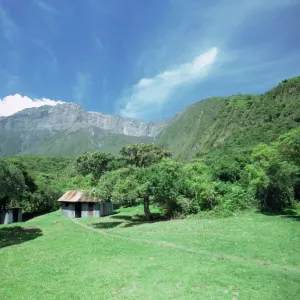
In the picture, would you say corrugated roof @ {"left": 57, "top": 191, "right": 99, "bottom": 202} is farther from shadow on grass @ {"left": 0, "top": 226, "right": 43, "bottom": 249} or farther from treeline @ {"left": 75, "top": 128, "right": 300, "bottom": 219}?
shadow on grass @ {"left": 0, "top": 226, "right": 43, "bottom": 249}

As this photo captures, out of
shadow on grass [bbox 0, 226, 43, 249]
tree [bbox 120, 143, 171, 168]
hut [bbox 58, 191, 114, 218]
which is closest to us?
shadow on grass [bbox 0, 226, 43, 249]

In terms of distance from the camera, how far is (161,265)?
15180 millimetres

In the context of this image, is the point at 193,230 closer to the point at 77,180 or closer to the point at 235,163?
the point at 235,163

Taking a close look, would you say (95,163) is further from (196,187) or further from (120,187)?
(120,187)

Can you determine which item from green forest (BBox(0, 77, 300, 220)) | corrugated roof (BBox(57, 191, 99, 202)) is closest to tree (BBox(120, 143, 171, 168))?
green forest (BBox(0, 77, 300, 220))

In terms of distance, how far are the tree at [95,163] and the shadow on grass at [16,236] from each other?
1160 inches

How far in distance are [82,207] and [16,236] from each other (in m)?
16.6

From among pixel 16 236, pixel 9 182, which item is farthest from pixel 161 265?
pixel 9 182

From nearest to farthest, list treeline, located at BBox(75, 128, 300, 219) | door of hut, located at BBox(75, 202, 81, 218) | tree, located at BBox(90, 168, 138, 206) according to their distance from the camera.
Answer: tree, located at BBox(90, 168, 138, 206), treeline, located at BBox(75, 128, 300, 219), door of hut, located at BBox(75, 202, 81, 218)

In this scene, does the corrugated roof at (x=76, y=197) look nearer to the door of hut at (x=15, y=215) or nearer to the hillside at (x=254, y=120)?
the door of hut at (x=15, y=215)

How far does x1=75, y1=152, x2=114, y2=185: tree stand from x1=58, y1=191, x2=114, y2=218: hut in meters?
16.0

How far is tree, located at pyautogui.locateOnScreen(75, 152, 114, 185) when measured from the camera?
62625mm

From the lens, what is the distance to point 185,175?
133 feet

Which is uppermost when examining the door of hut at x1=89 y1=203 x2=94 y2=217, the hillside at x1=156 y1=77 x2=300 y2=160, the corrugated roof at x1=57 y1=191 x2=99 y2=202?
the hillside at x1=156 y1=77 x2=300 y2=160
